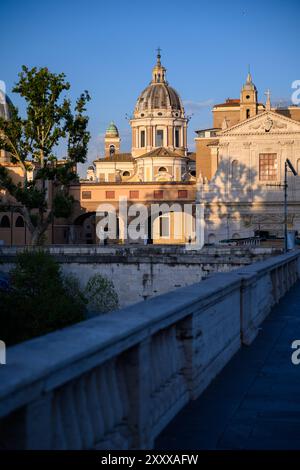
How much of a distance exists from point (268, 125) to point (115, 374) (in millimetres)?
54641

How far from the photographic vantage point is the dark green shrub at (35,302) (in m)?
31.4

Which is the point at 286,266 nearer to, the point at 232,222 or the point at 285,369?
the point at 285,369

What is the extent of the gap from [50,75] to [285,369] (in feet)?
123

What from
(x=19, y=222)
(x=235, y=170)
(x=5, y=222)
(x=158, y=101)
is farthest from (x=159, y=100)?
(x=5, y=222)

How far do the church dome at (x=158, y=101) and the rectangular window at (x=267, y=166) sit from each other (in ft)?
131

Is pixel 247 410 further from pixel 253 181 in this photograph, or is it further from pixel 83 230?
pixel 83 230

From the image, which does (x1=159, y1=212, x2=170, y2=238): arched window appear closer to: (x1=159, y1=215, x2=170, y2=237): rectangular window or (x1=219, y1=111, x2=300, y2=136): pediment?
(x1=159, y1=215, x2=170, y2=237): rectangular window

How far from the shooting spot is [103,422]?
4.32 metres

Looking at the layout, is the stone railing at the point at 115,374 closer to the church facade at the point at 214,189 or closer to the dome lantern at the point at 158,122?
the church facade at the point at 214,189

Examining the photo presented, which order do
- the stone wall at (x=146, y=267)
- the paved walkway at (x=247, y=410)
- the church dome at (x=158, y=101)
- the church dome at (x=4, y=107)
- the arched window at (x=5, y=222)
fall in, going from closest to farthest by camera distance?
the paved walkway at (x=247, y=410) → the stone wall at (x=146, y=267) → the arched window at (x=5, y=222) → the church dome at (x=4, y=107) → the church dome at (x=158, y=101)

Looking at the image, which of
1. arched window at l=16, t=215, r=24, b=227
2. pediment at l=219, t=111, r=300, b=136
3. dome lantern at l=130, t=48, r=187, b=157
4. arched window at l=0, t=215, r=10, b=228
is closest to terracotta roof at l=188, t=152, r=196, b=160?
dome lantern at l=130, t=48, r=187, b=157

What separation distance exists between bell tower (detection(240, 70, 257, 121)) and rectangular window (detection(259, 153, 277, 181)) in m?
5.69

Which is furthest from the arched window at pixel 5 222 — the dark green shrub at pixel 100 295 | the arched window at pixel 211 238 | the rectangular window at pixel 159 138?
the rectangular window at pixel 159 138
